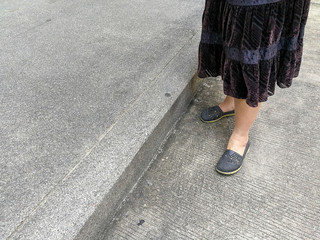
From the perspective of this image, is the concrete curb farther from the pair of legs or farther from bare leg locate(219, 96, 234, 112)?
the pair of legs

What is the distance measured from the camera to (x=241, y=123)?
5.60 feet

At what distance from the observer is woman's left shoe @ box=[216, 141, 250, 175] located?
1.67 meters

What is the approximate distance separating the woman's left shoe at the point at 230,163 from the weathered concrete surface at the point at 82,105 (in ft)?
1.47

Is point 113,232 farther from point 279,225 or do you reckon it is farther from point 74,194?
point 279,225

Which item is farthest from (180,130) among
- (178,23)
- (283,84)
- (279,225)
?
(178,23)

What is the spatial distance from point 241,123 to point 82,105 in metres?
1.11

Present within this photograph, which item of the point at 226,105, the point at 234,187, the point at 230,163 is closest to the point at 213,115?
the point at 226,105

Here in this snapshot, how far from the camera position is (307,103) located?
85.7 inches

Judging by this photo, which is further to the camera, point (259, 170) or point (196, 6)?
point (196, 6)

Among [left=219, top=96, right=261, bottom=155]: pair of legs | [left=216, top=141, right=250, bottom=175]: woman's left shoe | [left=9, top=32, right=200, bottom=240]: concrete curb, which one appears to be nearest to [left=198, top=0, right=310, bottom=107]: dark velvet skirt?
[left=219, top=96, right=261, bottom=155]: pair of legs

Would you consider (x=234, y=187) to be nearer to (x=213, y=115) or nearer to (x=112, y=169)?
(x=213, y=115)

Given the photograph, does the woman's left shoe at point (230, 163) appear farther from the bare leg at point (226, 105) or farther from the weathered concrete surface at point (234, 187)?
the bare leg at point (226, 105)

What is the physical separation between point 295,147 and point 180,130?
31.3 inches

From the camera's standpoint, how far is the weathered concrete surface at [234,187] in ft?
4.65
